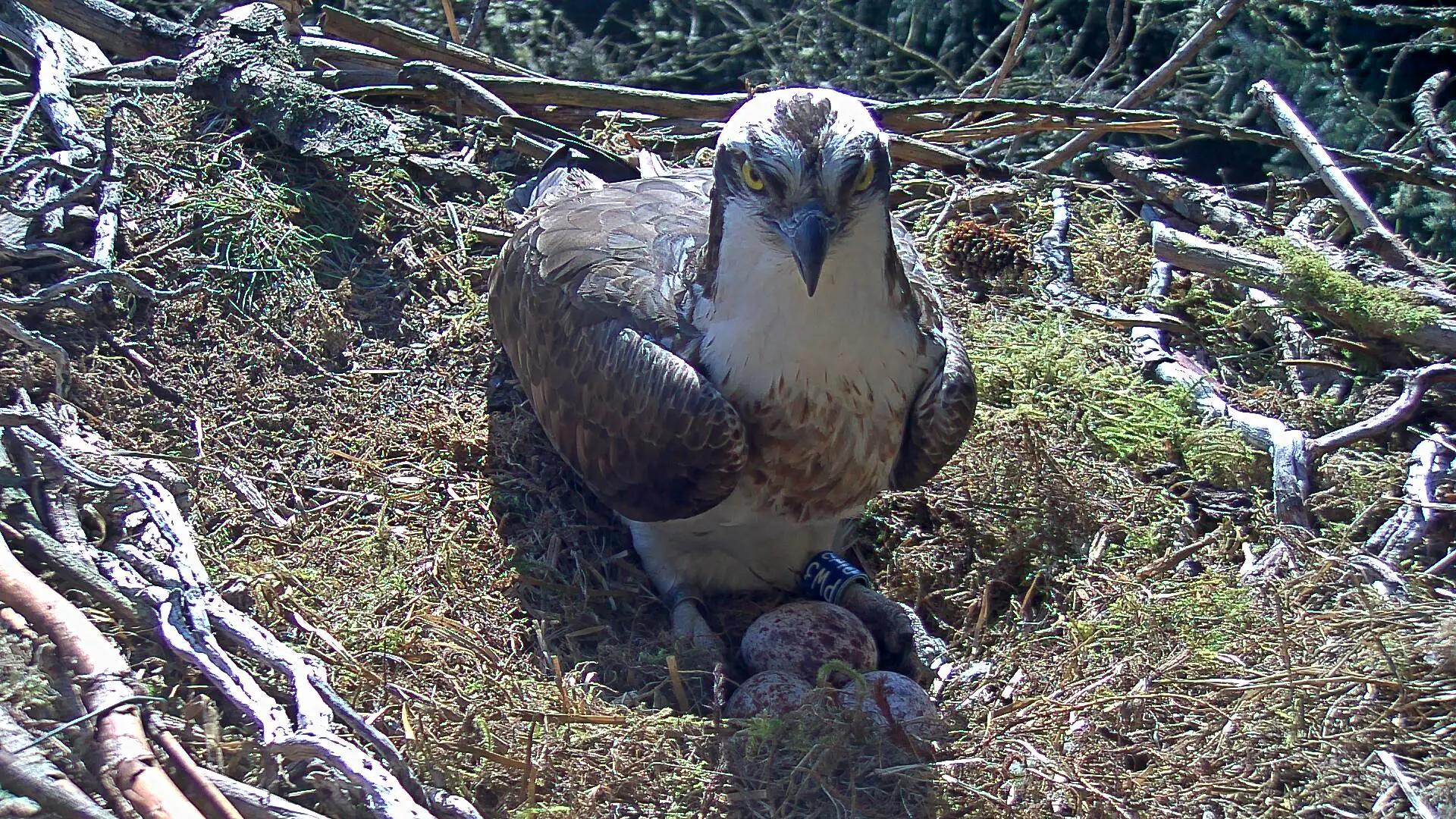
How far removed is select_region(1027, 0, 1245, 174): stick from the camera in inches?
204

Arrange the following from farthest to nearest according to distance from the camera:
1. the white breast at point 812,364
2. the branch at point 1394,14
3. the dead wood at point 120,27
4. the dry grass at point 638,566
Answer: the dead wood at point 120,27 < the branch at point 1394,14 < the white breast at point 812,364 < the dry grass at point 638,566

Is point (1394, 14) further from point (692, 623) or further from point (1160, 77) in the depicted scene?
point (692, 623)

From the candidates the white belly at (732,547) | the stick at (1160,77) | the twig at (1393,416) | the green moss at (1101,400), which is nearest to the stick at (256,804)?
the white belly at (732,547)

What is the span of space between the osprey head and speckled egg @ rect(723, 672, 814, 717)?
3.51 ft

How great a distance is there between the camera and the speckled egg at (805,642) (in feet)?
11.6

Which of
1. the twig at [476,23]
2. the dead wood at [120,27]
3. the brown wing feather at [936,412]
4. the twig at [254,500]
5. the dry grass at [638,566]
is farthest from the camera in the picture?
the twig at [476,23]

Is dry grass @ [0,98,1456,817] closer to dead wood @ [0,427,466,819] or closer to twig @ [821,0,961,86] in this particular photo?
dead wood @ [0,427,466,819]

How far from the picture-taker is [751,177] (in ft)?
10.5

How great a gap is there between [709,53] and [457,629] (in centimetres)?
365

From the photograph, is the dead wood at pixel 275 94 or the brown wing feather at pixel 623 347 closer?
the brown wing feather at pixel 623 347

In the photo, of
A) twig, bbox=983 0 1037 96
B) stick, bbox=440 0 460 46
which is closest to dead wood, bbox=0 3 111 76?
stick, bbox=440 0 460 46

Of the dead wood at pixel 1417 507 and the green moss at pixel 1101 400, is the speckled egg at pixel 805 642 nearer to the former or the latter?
the green moss at pixel 1101 400

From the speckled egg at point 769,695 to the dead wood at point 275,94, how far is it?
9.04ft

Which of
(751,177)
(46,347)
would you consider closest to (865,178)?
(751,177)
